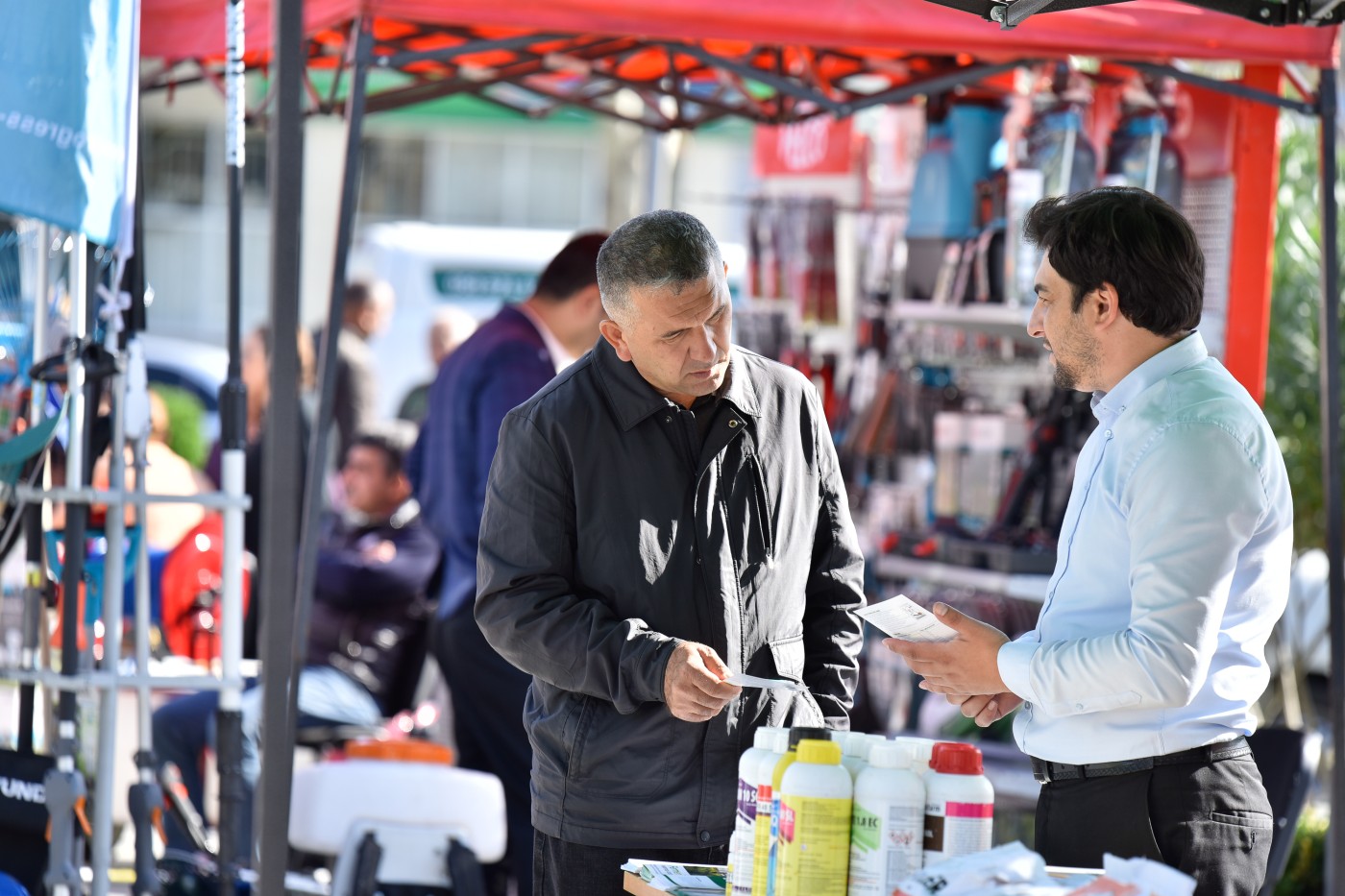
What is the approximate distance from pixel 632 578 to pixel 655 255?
0.51 meters

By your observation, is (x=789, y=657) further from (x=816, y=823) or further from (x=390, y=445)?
(x=390, y=445)

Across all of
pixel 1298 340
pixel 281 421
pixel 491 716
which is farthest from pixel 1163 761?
pixel 1298 340

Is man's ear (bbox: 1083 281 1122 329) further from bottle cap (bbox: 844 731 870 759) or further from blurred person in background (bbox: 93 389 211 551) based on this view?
blurred person in background (bbox: 93 389 211 551)

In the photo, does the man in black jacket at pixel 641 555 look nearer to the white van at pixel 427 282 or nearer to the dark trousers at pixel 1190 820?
the dark trousers at pixel 1190 820

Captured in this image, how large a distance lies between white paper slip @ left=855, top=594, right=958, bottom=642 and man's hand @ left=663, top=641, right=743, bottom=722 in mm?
285

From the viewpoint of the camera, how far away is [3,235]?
13.3 ft

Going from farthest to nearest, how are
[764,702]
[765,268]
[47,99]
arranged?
[765,268] → [47,99] → [764,702]

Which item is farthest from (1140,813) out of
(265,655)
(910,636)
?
(265,655)

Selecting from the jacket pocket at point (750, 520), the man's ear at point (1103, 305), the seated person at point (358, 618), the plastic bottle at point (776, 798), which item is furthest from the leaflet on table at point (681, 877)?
the seated person at point (358, 618)

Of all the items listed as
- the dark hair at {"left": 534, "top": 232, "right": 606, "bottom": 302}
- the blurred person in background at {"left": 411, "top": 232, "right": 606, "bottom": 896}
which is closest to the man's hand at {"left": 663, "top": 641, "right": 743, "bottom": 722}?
the blurred person in background at {"left": 411, "top": 232, "right": 606, "bottom": 896}

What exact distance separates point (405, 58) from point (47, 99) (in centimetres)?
97

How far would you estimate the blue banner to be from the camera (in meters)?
3.08

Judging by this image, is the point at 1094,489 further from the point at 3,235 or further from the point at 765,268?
the point at 765,268

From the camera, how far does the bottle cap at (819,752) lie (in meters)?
1.92
